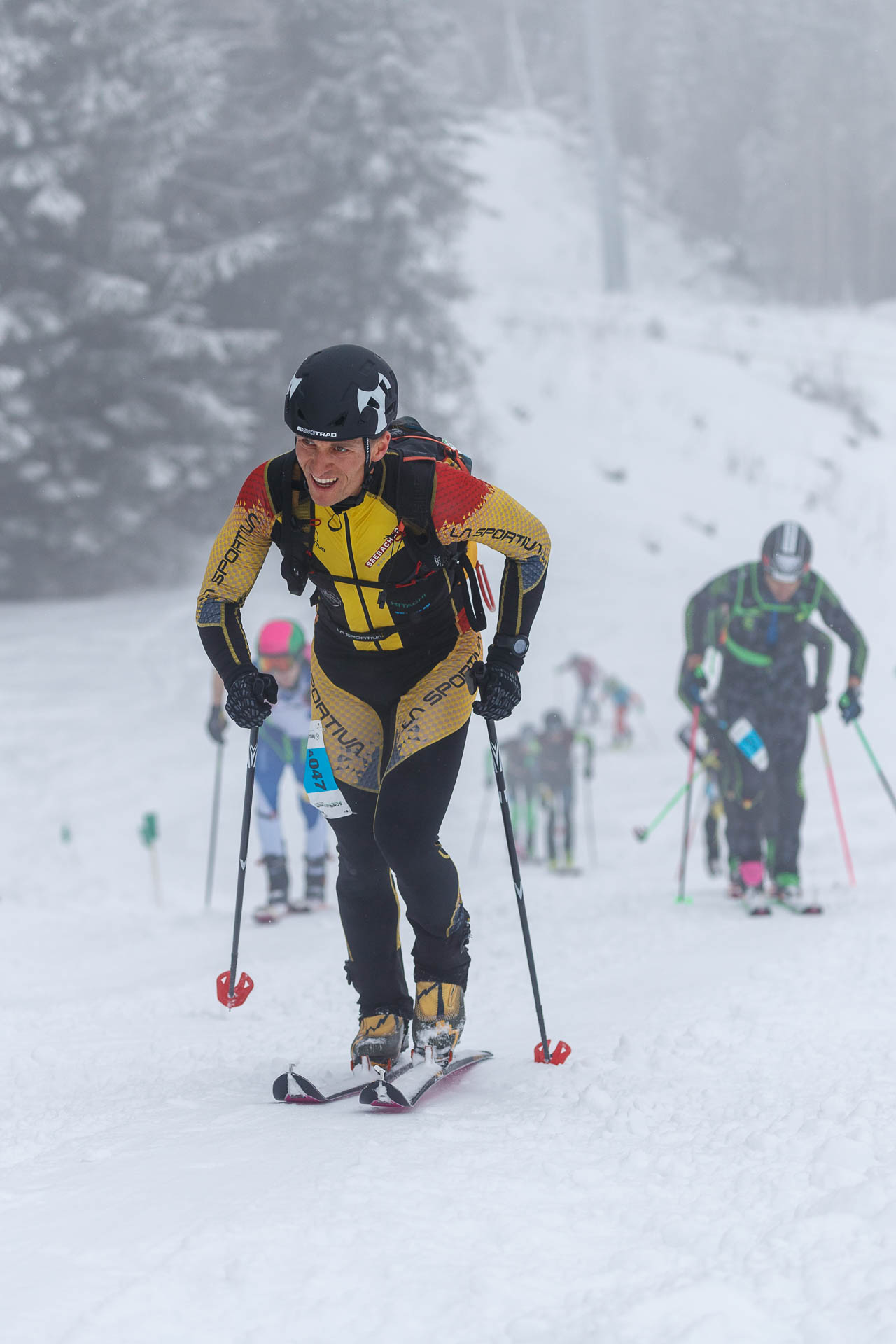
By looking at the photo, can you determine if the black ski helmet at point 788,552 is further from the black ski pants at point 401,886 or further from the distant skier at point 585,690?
the distant skier at point 585,690

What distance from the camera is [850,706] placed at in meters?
7.30

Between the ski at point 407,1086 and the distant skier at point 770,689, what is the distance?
13.2ft

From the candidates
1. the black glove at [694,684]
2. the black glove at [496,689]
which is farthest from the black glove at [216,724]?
the black glove at [496,689]

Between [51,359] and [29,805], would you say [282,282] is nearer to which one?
[51,359]

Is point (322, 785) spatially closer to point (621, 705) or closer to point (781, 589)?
point (781, 589)

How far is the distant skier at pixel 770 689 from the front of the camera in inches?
291

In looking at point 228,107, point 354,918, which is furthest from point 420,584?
point 228,107

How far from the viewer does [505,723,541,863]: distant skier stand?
11.7m

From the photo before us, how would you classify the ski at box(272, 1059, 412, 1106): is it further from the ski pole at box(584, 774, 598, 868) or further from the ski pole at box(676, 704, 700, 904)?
the ski pole at box(584, 774, 598, 868)

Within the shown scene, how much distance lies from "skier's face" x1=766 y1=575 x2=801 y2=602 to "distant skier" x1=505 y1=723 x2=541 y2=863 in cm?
430

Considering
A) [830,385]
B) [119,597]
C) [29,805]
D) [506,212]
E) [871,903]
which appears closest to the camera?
[871,903]

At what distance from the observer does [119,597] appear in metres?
17.6

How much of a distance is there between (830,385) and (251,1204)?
2847 centimetres

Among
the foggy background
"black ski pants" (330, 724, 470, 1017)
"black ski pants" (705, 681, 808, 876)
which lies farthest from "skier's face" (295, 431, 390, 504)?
the foggy background
